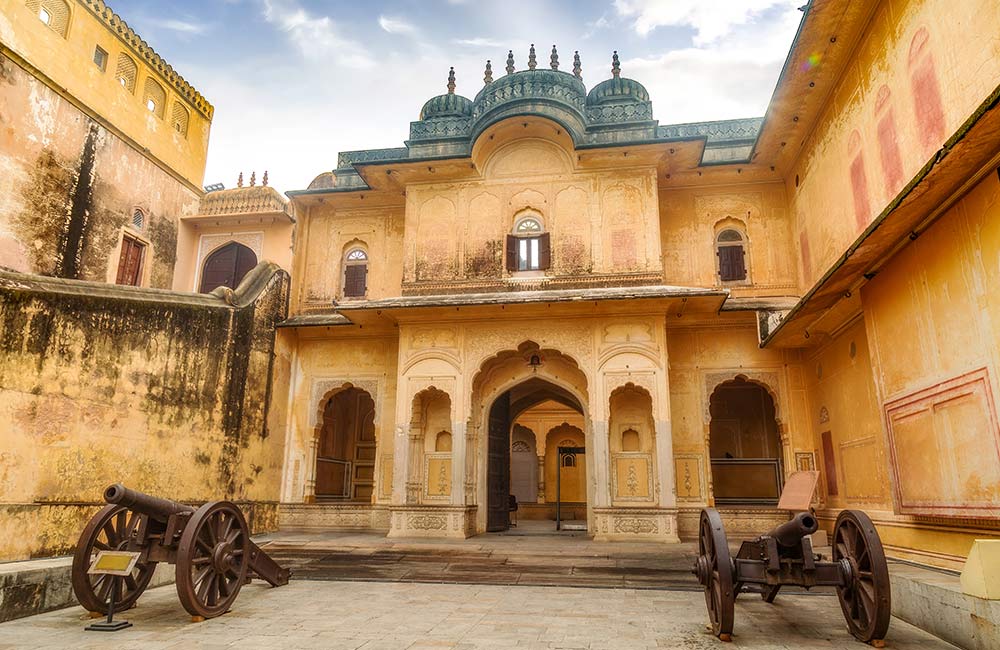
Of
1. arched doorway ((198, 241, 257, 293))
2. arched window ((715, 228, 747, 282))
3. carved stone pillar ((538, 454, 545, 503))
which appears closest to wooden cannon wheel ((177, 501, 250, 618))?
arched window ((715, 228, 747, 282))

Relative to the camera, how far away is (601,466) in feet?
38.4

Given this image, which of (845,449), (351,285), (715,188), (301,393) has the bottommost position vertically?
(845,449)

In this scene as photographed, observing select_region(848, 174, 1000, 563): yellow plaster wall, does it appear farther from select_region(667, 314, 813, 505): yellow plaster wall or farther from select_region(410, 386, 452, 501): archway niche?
select_region(410, 386, 452, 501): archway niche

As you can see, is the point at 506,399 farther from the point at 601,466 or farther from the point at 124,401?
the point at 124,401

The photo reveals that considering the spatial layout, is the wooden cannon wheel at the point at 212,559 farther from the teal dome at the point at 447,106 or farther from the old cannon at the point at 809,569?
the teal dome at the point at 447,106

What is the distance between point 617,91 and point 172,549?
503 inches

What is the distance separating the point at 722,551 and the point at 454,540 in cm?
716

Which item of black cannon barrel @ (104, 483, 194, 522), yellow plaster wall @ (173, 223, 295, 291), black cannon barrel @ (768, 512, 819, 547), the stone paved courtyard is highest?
Answer: yellow plaster wall @ (173, 223, 295, 291)

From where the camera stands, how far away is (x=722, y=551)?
4.87 metres

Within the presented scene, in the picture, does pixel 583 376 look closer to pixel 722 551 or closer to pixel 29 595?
pixel 722 551

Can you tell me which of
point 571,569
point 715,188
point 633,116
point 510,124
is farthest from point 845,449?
point 510,124

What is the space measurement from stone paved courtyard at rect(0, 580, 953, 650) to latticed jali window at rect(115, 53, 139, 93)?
A: 12.9 m

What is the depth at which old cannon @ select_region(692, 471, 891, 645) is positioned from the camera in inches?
184

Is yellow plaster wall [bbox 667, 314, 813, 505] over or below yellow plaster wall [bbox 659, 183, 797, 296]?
below
